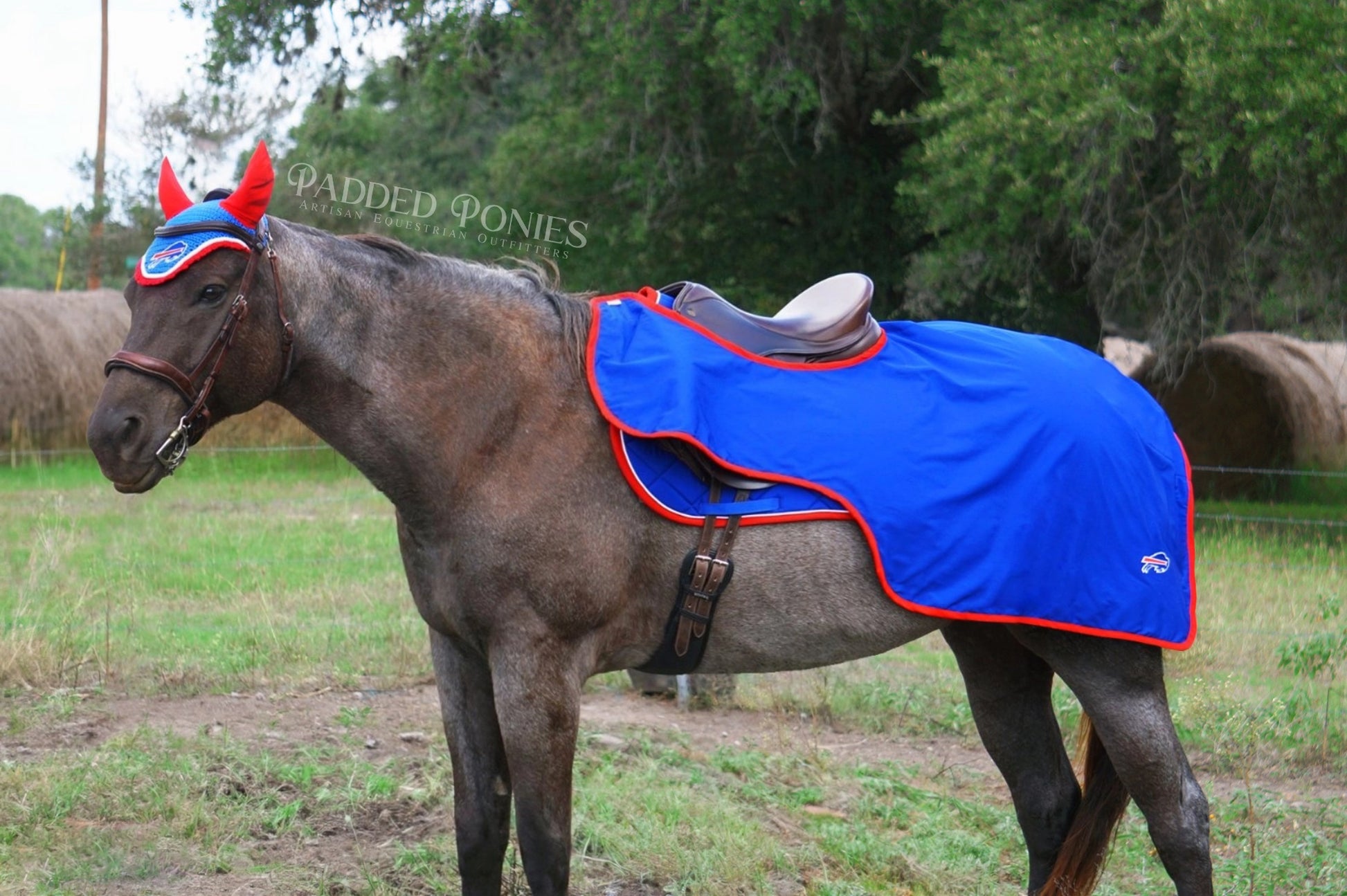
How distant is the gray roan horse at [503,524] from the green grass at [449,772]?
3.06ft

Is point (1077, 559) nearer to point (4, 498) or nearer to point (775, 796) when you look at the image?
point (775, 796)

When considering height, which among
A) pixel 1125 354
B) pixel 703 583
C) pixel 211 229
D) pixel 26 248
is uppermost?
pixel 26 248

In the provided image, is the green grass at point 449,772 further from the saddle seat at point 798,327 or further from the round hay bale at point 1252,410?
the round hay bale at point 1252,410

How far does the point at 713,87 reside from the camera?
1179 cm

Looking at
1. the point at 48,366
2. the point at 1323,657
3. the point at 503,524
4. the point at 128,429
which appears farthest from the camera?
the point at 48,366

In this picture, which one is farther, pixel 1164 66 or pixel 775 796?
pixel 1164 66

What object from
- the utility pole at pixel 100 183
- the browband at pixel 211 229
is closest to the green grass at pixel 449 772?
the browband at pixel 211 229

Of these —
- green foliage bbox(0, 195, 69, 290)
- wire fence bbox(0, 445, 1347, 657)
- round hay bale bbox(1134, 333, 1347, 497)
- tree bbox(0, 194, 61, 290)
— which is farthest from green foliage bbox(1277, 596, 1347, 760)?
tree bbox(0, 194, 61, 290)

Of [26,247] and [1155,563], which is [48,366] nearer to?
[1155,563]

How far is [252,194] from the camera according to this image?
2.55 m

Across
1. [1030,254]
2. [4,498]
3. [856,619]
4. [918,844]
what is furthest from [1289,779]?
[4,498]

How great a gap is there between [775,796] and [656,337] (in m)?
2.24

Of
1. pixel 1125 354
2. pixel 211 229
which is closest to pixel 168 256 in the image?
pixel 211 229

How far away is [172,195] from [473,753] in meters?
1.50
